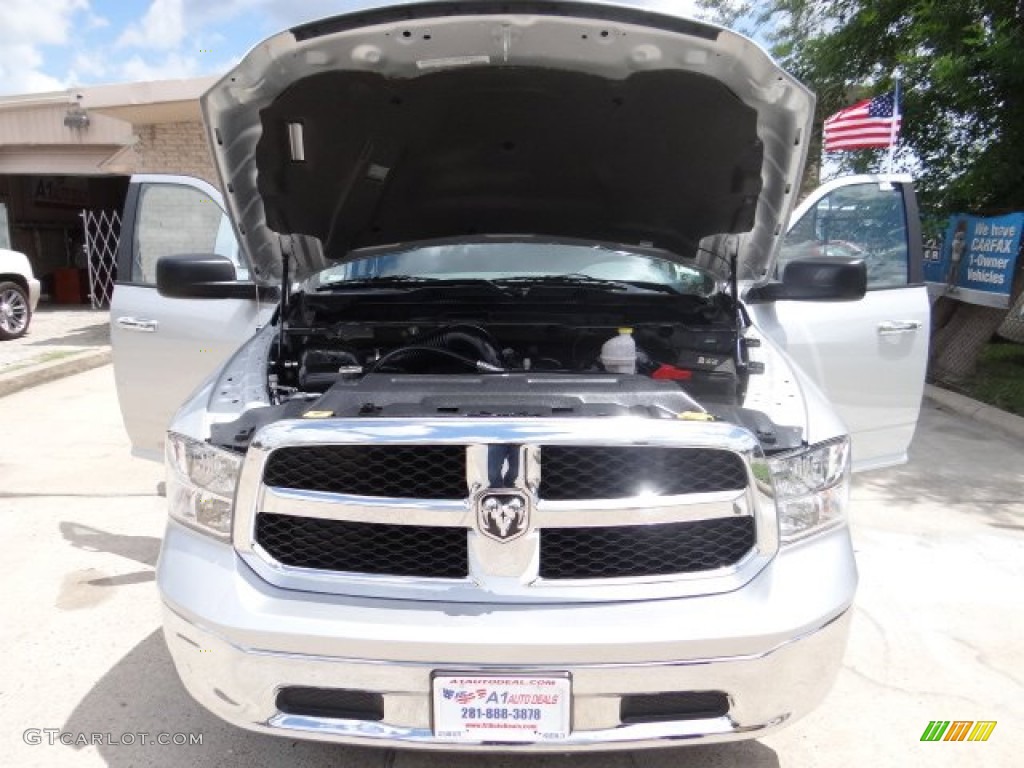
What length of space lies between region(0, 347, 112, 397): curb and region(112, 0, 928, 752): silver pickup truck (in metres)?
5.17

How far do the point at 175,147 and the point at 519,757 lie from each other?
13.5 metres

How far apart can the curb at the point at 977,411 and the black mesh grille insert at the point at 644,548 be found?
5874 mm

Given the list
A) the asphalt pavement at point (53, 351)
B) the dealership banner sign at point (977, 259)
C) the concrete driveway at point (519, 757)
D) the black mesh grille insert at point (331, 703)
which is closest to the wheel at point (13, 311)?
the asphalt pavement at point (53, 351)

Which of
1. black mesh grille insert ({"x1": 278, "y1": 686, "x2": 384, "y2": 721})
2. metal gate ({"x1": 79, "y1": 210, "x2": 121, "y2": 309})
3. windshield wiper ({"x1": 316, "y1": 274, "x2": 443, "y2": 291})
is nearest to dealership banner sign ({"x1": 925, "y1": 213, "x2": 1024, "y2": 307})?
windshield wiper ({"x1": 316, "y1": 274, "x2": 443, "y2": 291})

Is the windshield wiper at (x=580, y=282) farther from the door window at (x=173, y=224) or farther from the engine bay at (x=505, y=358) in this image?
the door window at (x=173, y=224)

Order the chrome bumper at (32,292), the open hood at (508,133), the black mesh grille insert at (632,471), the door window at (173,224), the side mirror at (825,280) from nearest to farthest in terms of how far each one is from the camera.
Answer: the black mesh grille insert at (632,471) < the open hood at (508,133) < the side mirror at (825,280) < the door window at (173,224) < the chrome bumper at (32,292)

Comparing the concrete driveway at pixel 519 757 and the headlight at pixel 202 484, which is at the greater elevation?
the headlight at pixel 202 484

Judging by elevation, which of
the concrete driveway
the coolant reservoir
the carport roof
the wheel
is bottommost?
the concrete driveway

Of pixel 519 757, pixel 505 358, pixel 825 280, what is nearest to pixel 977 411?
pixel 825 280

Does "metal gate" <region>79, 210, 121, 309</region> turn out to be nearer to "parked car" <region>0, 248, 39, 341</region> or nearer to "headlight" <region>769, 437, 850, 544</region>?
"parked car" <region>0, 248, 39, 341</region>

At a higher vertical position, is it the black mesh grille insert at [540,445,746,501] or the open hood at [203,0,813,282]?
the open hood at [203,0,813,282]

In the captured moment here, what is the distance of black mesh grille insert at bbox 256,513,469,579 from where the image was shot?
6.35ft

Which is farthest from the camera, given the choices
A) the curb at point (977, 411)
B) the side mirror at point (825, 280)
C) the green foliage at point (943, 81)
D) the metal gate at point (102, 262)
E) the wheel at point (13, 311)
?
the metal gate at point (102, 262)

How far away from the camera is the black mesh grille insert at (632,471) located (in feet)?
6.26
